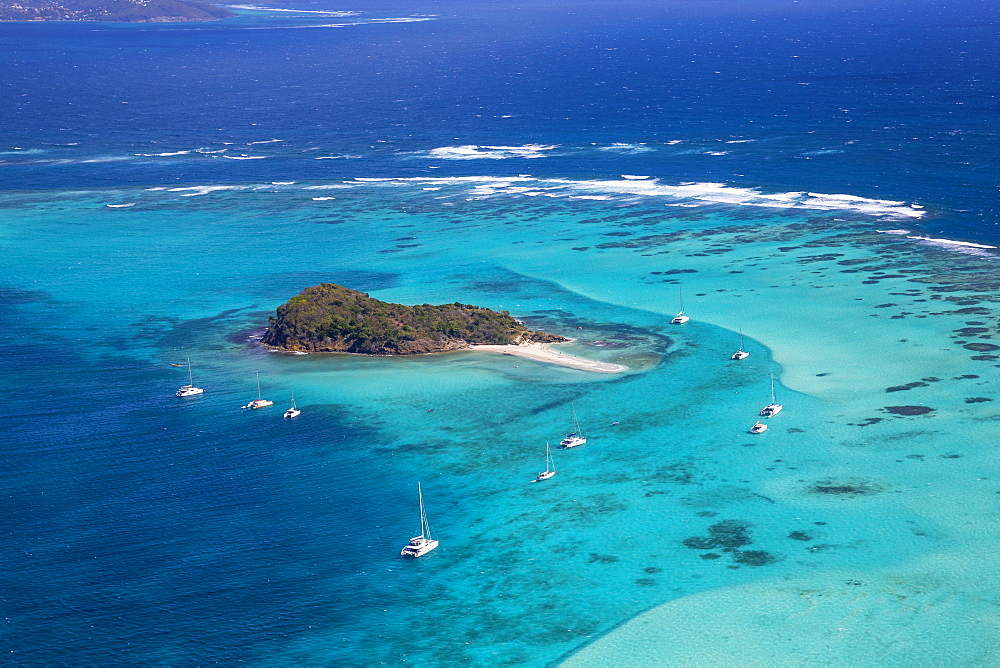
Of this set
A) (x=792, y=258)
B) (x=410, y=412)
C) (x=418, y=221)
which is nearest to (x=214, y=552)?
(x=410, y=412)

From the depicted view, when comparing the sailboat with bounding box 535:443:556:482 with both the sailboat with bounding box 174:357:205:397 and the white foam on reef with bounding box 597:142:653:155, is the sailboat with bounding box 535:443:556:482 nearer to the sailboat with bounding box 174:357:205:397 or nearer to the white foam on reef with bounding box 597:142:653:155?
the sailboat with bounding box 174:357:205:397

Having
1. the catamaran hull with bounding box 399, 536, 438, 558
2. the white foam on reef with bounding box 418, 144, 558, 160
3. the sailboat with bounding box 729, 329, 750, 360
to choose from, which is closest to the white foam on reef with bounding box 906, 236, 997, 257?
the sailboat with bounding box 729, 329, 750, 360

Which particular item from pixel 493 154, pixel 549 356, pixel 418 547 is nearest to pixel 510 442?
pixel 418 547

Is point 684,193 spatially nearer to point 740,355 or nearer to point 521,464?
point 740,355

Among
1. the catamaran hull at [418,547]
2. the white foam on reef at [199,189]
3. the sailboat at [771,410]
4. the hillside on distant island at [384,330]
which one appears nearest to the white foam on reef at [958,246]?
the hillside on distant island at [384,330]

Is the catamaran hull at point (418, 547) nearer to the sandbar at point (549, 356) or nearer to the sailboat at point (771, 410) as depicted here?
the sailboat at point (771, 410)
